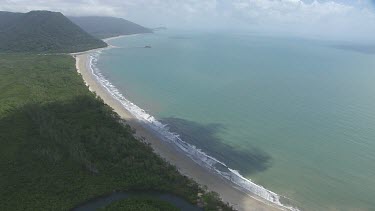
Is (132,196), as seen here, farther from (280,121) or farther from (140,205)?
(280,121)

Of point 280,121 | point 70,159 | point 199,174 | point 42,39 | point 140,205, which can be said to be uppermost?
point 42,39

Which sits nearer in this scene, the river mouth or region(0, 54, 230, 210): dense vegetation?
the river mouth

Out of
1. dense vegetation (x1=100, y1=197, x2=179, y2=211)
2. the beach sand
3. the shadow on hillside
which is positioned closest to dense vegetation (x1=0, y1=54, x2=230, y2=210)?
the beach sand

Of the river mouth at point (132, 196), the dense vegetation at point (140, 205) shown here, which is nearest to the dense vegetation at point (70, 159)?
the river mouth at point (132, 196)

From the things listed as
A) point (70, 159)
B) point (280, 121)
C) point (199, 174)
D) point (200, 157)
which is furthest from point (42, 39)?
point (199, 174)

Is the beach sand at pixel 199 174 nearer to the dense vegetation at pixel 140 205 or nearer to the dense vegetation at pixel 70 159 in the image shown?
the dense vegetation at pixel 70 159

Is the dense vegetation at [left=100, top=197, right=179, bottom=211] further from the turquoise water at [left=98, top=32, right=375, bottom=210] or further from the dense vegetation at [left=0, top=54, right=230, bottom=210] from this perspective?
the turquoise water at [left=98, top=32, right=375, bottom=210]
